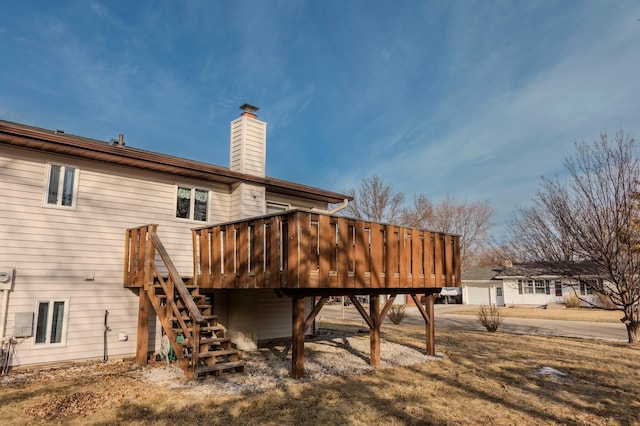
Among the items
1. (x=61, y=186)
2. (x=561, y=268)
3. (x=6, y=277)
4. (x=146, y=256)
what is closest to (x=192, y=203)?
(x=146, y=256)

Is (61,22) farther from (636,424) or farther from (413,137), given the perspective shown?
(413,137)

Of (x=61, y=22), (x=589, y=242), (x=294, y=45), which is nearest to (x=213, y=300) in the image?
(x=589, y=242)

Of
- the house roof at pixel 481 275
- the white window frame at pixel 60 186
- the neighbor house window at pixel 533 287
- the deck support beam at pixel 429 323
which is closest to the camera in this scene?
the white window frame at pixel 60 186

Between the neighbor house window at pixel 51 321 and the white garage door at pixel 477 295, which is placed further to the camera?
the white garage door at pixel 477 295

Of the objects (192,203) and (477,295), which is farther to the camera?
(477,295)

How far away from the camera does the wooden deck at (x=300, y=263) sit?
23.1ft

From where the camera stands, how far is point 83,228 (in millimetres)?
8367

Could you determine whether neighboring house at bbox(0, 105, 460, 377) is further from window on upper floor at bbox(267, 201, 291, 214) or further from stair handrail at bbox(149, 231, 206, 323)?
window on upper floor at bbox(267, 201, 291, 214)

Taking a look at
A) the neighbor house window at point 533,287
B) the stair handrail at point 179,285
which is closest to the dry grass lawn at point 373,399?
the stair handrail at point 179,285

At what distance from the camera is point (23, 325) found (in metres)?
7.42

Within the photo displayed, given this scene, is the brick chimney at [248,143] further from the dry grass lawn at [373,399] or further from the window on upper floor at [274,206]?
the dry grass lawn at [373,399]

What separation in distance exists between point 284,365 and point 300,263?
2874 millimetres

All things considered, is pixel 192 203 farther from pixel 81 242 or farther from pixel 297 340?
pixel 297 340

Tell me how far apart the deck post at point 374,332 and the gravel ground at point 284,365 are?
213mm
